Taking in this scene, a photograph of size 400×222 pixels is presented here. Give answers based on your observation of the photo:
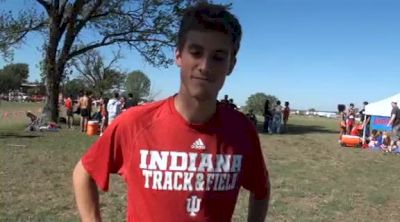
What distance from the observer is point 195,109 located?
212 centimetres

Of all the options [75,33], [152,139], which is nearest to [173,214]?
[152,139]

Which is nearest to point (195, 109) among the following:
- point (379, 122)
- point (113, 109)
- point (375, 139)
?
point (113, 109)

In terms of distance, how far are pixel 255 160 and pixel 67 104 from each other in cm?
2438

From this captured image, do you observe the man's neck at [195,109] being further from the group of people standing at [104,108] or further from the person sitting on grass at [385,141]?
the person sitting on grass at [385,141]

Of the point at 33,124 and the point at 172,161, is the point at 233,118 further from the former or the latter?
the point at 33,124

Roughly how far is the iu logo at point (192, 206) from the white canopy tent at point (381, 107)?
20739mm

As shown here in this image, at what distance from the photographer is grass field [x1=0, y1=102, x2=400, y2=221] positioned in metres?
7.41

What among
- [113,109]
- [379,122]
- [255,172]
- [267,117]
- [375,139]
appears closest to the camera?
[255,172]

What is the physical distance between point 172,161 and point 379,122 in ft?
68.7

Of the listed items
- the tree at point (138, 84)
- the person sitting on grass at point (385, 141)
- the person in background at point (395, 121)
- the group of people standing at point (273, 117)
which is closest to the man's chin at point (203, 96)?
the person in background at point (395, 121)

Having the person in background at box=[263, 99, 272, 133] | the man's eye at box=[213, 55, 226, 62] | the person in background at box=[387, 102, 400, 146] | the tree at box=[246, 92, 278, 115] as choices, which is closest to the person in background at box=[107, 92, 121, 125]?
the person in background at box=[387, 102, 400, 146]

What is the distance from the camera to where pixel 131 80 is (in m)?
79.4

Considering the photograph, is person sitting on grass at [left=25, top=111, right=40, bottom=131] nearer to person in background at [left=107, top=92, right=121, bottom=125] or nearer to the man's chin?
person in background at [left=107, top=92, right=121, bottom=125]

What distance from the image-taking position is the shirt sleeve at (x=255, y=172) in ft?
7.33
